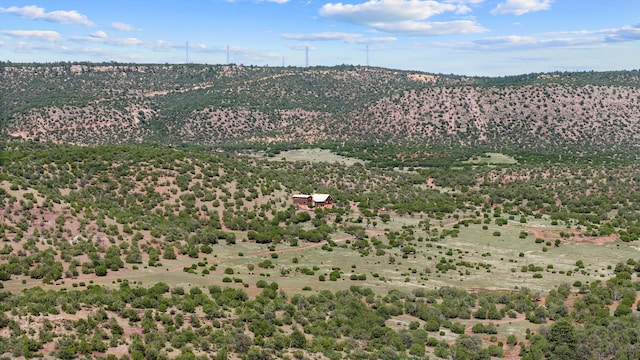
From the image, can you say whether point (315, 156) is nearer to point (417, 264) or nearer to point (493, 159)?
point (493, 159)

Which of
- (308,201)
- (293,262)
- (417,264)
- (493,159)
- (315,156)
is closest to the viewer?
(293,262)

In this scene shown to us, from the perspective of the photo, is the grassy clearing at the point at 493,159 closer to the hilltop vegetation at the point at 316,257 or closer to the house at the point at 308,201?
the hilltop vegetation at the point at 316,257

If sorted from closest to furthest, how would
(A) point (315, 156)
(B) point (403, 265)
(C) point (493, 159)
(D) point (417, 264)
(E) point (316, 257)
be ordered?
(B) point (403, 265) < (D) point (417, 264) < (E) point (316, 257) < (A) point (315, 156) < (C) point (493, 159)

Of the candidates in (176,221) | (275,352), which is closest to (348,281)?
(275,352)

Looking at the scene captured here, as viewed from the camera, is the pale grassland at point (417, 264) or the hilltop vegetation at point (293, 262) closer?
the hilltop vegetation at point (293, 262)

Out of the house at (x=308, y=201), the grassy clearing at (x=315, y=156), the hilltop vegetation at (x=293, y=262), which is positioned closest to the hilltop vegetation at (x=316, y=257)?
the hilltop vegetation at (x=293, y=262)

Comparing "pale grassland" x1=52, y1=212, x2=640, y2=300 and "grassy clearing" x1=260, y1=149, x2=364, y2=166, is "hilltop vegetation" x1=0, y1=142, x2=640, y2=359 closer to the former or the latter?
"pale grassland" x1=52, y1=212, x2=640, y2=300

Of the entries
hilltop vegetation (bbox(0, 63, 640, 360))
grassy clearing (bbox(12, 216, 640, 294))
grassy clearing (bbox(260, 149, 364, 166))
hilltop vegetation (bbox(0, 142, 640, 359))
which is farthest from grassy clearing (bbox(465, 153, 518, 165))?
grassy clearing (bbox(12, 216, 640, 294))

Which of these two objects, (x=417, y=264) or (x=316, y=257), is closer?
(x=417, y=264)

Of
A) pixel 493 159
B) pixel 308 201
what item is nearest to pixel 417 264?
pixel 308 201

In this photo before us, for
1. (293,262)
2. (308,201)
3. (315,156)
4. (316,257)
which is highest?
(315,156)

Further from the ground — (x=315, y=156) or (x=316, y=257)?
(x=315, y=156)
